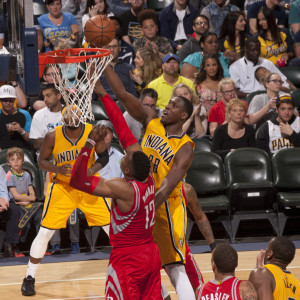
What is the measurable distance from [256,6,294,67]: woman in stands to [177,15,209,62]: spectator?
0.93 m

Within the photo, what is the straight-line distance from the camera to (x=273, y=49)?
1084 cm

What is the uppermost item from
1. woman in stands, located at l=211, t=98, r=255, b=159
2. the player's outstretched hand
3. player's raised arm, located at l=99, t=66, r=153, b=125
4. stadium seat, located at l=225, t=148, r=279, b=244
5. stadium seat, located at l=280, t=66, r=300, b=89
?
player's raised arm, located at l=99, t=66, r=153, b=125

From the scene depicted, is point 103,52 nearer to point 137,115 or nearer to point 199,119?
point 137,115

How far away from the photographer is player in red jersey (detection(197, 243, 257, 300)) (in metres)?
4.28

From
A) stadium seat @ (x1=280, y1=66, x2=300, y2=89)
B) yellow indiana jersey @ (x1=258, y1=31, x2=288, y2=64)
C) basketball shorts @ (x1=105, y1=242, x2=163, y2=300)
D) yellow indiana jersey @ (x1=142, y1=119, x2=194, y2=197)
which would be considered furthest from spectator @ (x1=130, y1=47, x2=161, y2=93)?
basketball shorts @ (x1=105, y1=242, x2=163, y2=300)

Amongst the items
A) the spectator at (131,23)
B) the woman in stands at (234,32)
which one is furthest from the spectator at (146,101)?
the woman in stands at (234,32)

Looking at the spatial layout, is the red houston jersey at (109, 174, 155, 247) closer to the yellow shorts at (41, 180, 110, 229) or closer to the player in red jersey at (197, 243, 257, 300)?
the player in red jersey at (197, 243, 257, 300)

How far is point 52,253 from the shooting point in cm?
796

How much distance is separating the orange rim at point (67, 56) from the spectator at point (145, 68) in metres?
3.97

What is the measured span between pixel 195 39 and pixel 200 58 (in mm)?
648

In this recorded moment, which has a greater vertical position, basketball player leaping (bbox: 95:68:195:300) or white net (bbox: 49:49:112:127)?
white net (bbox: 49:49:112:127)

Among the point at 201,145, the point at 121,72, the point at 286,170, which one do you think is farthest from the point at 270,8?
the point at 286,170

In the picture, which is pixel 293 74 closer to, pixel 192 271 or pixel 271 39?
pixel 271 39

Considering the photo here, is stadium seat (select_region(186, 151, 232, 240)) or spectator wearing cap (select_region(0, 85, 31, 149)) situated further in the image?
spectator wearing cap (select_region(0, 85, 31, 149))
